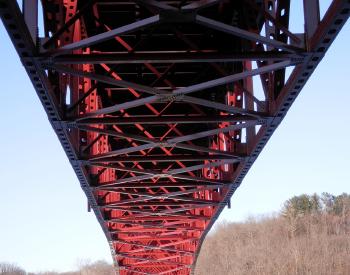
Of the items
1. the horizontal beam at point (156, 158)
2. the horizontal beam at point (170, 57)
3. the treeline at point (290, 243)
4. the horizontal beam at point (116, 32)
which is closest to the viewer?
the horizontal beam at point (116, 32)

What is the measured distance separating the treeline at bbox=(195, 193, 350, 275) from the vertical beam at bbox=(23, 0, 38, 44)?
Answer: 83.6 meters

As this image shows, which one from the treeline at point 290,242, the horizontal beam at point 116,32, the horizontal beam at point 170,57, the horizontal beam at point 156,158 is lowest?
the horizontal beam at point 156,158

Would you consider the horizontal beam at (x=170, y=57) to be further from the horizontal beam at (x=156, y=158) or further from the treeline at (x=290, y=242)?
the treeline at (x=290, y=242)

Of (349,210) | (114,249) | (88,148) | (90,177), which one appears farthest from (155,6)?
(349,210)

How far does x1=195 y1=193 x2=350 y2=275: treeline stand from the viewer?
308 feet

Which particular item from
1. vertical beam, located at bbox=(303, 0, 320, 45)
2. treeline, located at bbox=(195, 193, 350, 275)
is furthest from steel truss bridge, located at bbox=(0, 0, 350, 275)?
treeline, located at bbox=(195, 193, 350, 275)

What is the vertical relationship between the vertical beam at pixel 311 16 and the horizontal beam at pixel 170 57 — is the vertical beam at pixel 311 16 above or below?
above

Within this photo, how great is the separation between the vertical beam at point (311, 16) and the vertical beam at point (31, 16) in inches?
135

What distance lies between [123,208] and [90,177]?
468 centimetres

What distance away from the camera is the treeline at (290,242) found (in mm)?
93875

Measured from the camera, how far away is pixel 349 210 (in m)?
107

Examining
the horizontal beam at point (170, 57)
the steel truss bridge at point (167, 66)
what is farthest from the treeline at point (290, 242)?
the horizontal beam at point (170, 57)

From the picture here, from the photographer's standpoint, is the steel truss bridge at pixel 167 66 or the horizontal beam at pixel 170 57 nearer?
the steel truss bridge at pixel 167 66

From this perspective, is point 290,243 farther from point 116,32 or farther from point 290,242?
point 116,32
